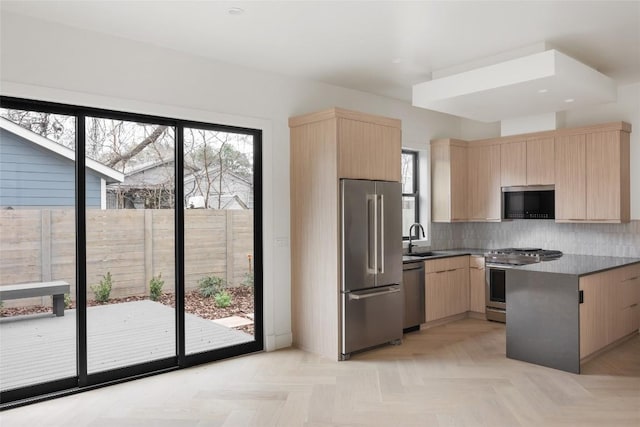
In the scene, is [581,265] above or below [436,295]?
above

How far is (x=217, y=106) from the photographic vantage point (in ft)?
14.4

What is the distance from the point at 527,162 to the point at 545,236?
1.00m

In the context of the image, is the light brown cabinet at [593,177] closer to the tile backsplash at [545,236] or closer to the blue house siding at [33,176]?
the tile backsplash at [545,236]

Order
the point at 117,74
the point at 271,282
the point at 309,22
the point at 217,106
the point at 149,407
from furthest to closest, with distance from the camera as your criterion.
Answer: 1. the point at 271,282
2. the point at 217,106
3. the point at 117,74
4. the point at 309,22
5. the point at 149,407

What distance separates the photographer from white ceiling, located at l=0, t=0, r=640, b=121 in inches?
131

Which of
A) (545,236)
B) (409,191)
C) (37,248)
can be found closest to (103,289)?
(37,248)

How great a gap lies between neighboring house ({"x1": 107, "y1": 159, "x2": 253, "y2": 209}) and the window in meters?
2.51

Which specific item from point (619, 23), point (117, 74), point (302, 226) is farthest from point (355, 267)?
point (619, 23)

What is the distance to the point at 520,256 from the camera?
18.3 ft

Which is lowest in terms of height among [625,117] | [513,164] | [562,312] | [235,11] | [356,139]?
[562,312]

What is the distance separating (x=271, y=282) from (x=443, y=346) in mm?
1880

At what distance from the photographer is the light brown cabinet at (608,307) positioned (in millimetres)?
4141

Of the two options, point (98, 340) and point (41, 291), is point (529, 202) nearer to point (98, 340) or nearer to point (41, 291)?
point (98, 340)

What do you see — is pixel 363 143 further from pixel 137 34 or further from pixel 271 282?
pixel 137 34
